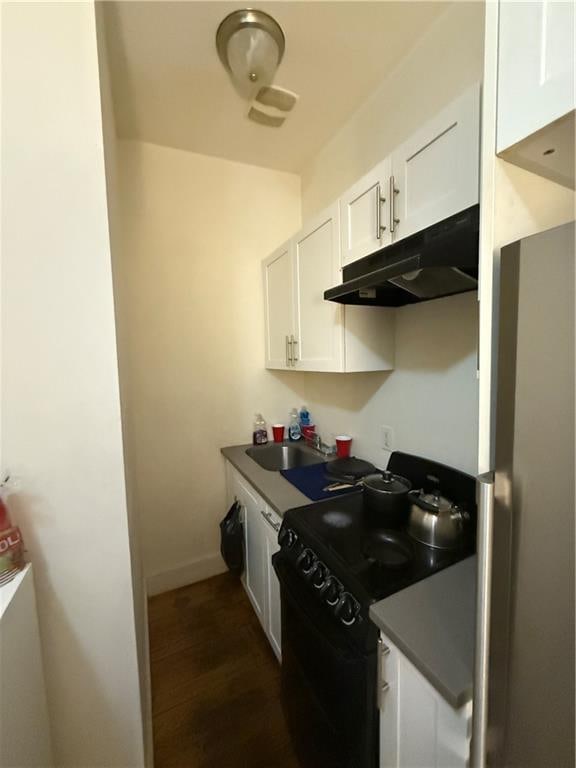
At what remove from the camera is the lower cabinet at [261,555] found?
1488 mm

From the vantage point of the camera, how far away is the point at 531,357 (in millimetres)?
479

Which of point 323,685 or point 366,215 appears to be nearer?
point 323,685

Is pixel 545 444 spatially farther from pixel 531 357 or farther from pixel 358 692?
pixel 358 692

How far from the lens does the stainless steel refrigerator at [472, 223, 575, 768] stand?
44 cm

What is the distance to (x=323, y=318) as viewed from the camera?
1.61m

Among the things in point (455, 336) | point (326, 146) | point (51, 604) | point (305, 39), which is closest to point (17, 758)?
point (51, 604)

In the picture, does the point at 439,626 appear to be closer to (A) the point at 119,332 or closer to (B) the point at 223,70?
(A) the point at 119,332

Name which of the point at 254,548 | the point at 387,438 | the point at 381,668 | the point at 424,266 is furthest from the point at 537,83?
the point at 254,548

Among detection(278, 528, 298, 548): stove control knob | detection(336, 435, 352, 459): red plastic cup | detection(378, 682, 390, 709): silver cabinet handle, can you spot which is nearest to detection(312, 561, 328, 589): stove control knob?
detection(278, 528, 298, 548): stove control knob

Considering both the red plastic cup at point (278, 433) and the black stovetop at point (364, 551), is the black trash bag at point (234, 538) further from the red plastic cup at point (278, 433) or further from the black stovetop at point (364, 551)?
the black stovetop at point (364, 551)

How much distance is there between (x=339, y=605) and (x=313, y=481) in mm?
722

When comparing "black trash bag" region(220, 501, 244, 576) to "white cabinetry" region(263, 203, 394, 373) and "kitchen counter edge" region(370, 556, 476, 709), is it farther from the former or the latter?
"kitchen counter edge" region(370, 556, 476, 709)

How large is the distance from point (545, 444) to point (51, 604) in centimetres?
128

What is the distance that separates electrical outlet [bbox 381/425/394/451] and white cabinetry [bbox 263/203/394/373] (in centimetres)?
34
